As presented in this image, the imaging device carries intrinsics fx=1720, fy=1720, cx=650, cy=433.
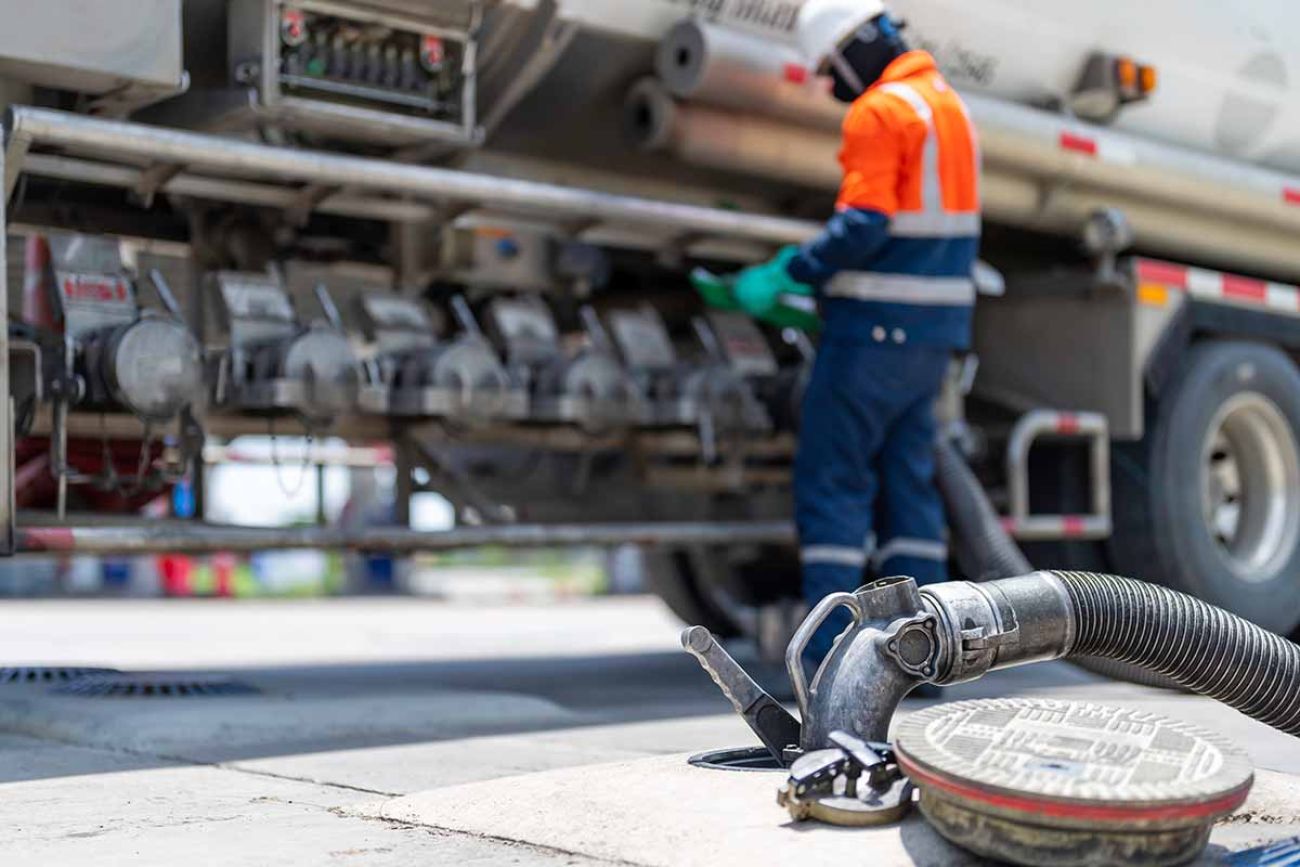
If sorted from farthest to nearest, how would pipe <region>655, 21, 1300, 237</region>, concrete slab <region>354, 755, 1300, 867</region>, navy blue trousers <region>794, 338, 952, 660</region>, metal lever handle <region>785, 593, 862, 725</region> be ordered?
pipe <region>655, 21, 1300, 237</region>
navy blue trousers <region>794, 338, 952, 660</region>
metal lever handle <region>785, 593, 862, 725</region>
concrete slab <region>354, 755, 1300, 867</region>

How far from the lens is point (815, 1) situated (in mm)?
4473

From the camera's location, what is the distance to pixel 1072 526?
550 centimetres

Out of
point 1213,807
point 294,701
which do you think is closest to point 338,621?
point 294,701

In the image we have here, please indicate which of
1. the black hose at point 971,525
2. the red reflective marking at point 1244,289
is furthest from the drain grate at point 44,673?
the red reflective marking at point 1244,289

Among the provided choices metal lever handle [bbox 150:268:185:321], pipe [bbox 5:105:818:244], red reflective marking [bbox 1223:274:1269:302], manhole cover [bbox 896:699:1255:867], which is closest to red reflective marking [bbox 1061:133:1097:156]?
red reflective marking [bbox 1223:274:1269:302]

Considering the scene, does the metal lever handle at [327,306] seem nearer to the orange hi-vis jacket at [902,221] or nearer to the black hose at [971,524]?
the orange hi-vis jacket at [902,221]

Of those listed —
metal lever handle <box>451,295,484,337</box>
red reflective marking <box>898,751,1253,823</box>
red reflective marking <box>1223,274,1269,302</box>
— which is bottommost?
red reflective marking <box>898,751,1253,823</box>

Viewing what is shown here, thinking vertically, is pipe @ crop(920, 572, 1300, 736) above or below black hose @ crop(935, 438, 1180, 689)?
above

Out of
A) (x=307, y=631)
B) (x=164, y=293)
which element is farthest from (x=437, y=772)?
(x=307, y=631)

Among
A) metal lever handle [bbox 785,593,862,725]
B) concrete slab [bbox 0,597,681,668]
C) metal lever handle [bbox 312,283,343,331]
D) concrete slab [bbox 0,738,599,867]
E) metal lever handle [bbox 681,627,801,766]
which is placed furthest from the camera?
concrete slab [bbox 0,597,681,668]

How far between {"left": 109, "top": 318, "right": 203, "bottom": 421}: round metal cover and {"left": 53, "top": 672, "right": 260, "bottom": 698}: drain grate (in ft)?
2.25

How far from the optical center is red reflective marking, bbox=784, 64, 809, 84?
4828 millimetres

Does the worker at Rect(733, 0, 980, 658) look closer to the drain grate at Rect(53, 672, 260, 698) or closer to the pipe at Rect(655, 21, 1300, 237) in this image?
the pipe at Rect(655, 21, 1300, 237)

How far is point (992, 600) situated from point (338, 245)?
9.57 ft
